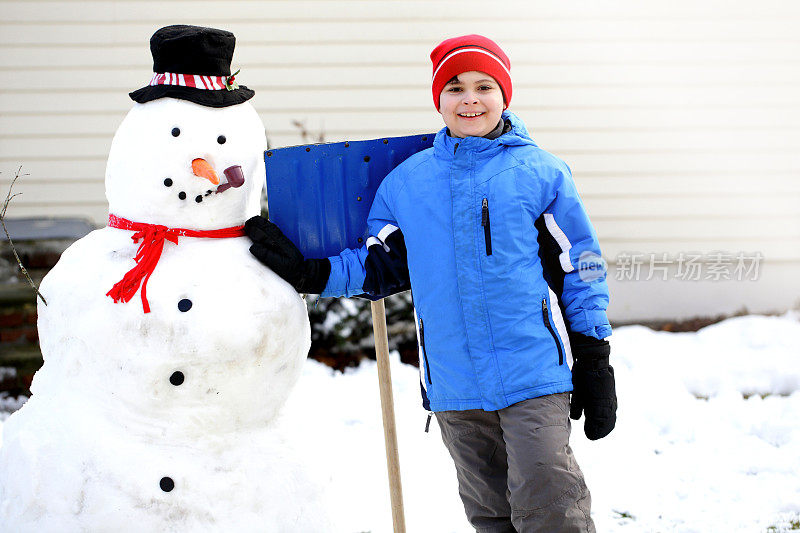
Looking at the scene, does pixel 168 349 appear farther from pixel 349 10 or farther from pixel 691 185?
pixel 691 185

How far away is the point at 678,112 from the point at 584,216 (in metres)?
4.15

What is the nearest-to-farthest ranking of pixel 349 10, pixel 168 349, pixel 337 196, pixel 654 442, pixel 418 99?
1. pixel 168 349
2. pixel 337 196
3. pixel 654 442
4. pixel 349 10
5. pixel 418 99

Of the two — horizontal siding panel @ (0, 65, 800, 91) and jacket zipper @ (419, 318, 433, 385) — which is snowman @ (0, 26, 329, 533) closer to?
jacket zipper @ (419, 318, 433, 385)

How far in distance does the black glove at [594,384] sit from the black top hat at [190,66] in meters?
1.33

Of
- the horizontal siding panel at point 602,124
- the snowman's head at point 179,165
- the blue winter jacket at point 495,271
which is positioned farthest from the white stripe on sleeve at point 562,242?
the horizontal siding panel at point 602,124

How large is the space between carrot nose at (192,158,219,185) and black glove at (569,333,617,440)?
1210 mm

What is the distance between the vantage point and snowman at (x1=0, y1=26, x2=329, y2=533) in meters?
2.39

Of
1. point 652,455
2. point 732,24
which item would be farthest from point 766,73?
point 652,455

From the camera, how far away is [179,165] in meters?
2.46

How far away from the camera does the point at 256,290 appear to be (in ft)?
8.09

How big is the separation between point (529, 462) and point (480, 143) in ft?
3.26

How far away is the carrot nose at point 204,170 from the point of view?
7.95ft

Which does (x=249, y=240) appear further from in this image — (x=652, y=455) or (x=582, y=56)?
(x=582, y=56)

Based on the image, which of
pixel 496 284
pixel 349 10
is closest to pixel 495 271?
pixel 496 284
